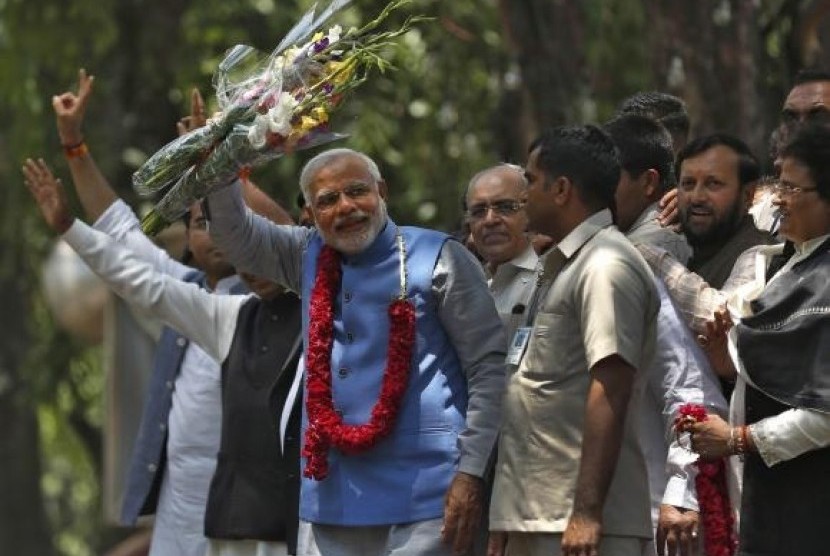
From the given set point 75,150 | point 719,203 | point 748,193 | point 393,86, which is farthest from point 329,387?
point 393,86

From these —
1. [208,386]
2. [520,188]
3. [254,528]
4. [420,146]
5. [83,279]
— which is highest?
[420,146]

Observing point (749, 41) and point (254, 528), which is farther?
point (749, 41)

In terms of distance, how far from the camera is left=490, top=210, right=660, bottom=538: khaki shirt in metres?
7.06

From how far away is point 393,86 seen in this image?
1647 centimetres

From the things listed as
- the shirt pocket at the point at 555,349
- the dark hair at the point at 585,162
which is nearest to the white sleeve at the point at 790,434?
the shirt pocket at the point at 555,349

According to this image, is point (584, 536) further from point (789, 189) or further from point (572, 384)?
point (789, 189)

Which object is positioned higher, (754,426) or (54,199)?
(54,199)

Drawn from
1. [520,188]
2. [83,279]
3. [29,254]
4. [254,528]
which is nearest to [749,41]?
[520,188]

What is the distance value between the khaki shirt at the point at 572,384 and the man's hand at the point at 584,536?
0.16 metres

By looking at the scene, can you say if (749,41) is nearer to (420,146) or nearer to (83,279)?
(420,146)

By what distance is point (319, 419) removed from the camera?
7660 millimetres

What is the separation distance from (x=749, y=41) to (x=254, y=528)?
393cm

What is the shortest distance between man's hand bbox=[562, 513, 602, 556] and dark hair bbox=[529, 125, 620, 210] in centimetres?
106

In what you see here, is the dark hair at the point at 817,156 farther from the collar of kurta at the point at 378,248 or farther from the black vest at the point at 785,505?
the collar of kurta at the point at 378,248
